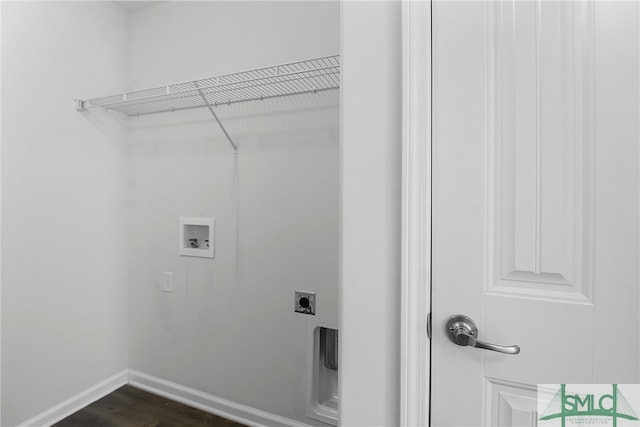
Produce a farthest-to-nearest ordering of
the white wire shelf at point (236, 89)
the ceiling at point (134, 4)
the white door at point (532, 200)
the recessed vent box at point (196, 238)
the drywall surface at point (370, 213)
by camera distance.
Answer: the ceiling at point (134, 4) < the recessed vent box at point (196, 238) < the white wire shelf at point (236, 89) < the drywall surface at point (370, 213) < the white door at point (532, 200)

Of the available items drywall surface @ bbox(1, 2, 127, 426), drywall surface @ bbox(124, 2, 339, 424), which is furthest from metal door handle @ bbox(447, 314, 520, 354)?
drywall surface @ bbox(1, 2, 127, 426)

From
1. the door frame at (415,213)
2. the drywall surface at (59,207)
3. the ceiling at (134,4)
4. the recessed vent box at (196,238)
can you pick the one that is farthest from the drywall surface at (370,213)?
the ceiling at (134,4)

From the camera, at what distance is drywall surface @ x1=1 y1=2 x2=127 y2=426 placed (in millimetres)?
1544

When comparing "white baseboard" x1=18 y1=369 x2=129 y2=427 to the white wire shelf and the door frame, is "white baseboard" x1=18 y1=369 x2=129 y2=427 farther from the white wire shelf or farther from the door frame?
the door frame

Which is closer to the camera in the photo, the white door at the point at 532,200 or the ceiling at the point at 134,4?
the white door at the point at 532,200

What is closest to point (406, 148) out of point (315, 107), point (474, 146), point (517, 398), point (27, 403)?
point (474, 146)

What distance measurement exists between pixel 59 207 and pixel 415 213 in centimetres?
191

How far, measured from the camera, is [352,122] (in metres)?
0.80

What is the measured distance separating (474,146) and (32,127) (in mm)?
2011

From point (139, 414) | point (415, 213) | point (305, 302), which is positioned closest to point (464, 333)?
point (415, 213)

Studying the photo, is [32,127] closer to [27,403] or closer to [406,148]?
[27,403]

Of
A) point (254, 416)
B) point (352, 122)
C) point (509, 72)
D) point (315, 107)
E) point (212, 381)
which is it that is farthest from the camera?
point (212, 381)

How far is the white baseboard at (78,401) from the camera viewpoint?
1652 mm

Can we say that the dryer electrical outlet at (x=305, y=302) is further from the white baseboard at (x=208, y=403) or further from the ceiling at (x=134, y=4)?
the ceiling at (x=134, y=4)
